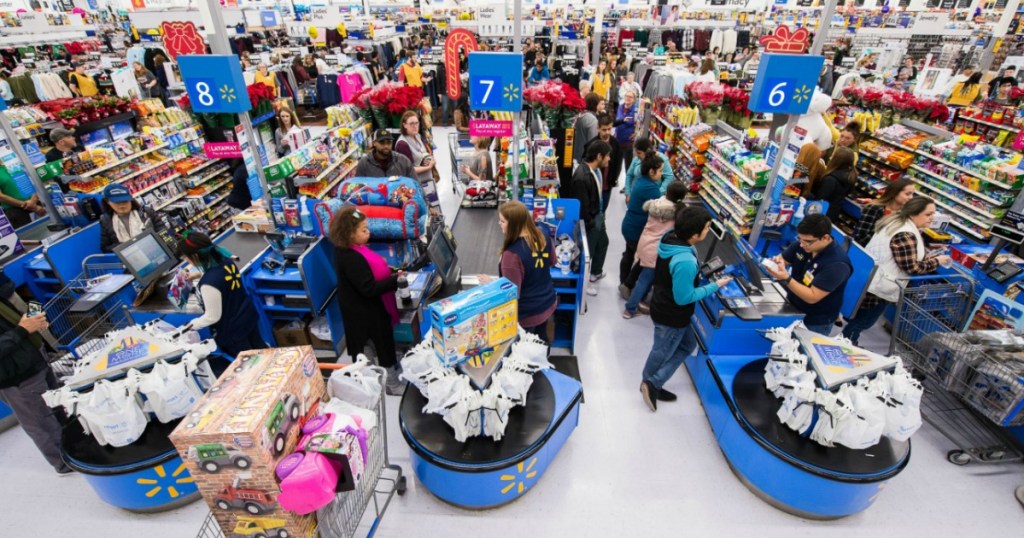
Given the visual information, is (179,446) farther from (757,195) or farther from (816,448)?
(757,195)

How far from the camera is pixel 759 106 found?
165 inches

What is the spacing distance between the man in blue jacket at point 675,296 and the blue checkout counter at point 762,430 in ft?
0.92

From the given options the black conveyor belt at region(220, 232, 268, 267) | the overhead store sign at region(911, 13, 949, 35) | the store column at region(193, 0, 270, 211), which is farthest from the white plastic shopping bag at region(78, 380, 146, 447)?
the overhead store sign at region(911, 13, 949, 35)

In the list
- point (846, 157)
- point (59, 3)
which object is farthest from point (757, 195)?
point (59, 3)

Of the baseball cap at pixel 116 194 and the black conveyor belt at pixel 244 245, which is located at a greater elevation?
the baseball cap at pixel 116 194

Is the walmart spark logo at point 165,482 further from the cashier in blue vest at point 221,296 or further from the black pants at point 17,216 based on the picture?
the black pants at point 17,216

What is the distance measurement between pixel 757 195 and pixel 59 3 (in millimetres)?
28972

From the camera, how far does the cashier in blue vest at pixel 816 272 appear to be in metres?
3.39

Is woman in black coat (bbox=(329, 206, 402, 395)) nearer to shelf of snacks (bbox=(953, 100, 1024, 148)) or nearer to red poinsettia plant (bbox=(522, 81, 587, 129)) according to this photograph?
red poinsettia plant (bbox=(522, 81, 587, 129))

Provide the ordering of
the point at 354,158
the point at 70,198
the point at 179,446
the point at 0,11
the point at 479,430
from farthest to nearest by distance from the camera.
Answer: the point at 0,11 < the point at 354,158 < the point at 70,198 < the point at 479,430 < the point at 179,446

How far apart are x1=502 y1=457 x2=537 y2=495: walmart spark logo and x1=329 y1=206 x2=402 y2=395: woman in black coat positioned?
1512 mm

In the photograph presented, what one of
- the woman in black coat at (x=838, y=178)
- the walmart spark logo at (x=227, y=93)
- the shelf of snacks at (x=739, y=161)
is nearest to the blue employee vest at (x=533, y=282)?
the walmart spark logo at (x=227, y=93)

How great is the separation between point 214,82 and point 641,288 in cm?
441

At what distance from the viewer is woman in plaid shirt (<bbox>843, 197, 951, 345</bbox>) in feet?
12.7
